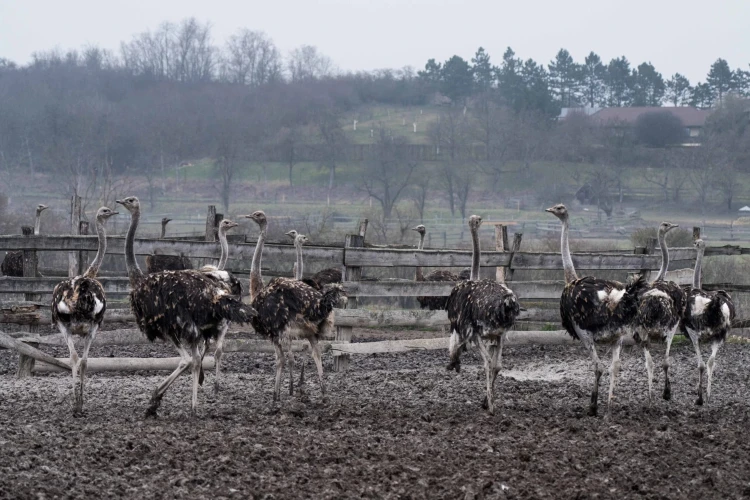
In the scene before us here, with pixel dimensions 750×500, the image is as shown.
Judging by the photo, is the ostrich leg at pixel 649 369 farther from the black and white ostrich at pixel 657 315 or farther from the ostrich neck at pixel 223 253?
the ostrich neck at pixel 223 253

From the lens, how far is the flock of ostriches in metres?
9.18

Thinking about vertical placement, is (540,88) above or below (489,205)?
above

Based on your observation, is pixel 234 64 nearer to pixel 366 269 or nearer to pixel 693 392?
pixel 366 269

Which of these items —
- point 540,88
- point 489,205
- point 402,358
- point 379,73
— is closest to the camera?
point 402,358

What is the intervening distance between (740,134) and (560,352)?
66199 mm

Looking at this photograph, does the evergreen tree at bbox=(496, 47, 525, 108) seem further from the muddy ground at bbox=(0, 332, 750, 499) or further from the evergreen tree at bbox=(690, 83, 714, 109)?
the muddy ground at bbox=(0, 332, 750, 499)

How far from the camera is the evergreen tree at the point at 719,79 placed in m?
95.5

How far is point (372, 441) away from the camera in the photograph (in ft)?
26.4

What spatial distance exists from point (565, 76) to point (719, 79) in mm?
15227

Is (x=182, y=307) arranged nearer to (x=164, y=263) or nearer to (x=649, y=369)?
(x=649, y=369)

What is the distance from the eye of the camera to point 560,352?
46.1ft

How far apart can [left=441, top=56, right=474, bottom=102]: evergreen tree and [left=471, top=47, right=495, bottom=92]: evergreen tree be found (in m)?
0.81

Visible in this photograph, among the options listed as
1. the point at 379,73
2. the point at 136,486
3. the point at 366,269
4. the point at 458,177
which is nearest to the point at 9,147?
the point at 458,177

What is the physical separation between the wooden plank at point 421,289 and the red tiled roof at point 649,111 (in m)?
70.2
